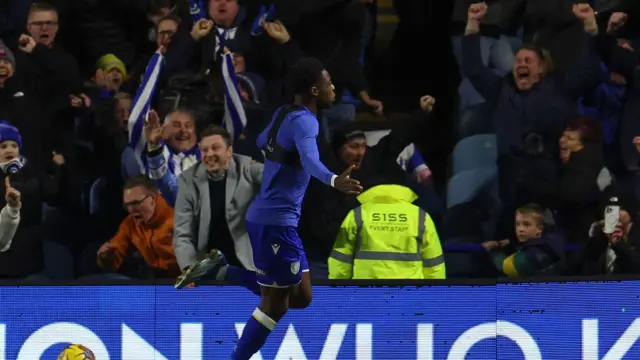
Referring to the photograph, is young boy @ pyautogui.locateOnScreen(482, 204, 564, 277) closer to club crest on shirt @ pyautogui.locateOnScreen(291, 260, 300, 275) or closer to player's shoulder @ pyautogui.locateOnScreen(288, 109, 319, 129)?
club crest on shirt @ pyautogui.locateOnScreen(291, 260, 300, 275)

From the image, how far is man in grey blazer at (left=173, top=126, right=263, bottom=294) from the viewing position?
7.85m

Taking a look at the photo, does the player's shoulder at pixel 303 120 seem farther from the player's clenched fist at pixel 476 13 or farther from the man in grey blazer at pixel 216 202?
the player's clenched fist at pixel 476 13

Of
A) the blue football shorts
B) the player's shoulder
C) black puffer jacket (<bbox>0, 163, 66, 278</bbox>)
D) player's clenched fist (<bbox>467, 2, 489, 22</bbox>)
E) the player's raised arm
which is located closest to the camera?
the player's raised arm

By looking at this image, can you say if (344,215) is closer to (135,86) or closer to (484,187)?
(484,187)

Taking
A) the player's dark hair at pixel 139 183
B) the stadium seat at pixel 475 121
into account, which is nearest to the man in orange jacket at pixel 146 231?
the player's dark hair at pixel 139 183

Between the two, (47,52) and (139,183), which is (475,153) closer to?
(139,183)

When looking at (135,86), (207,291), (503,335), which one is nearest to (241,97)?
(135,86)

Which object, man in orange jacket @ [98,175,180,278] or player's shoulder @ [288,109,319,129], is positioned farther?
man in orange jacket @ [98,175,180,278]

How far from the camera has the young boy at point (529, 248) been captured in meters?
7.90

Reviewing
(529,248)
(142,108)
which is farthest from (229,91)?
(529,248)

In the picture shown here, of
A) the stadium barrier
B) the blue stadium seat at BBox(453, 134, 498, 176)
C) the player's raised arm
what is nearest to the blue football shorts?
the player's raised arm

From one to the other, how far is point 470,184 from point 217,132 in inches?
65.3

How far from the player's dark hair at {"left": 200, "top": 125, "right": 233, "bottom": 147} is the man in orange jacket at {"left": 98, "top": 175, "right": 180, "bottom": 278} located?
1.55 feet

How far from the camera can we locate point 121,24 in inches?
312
